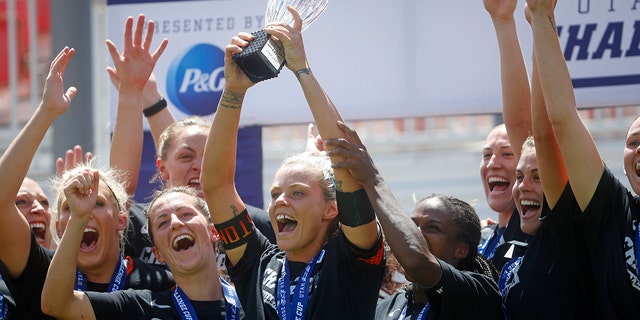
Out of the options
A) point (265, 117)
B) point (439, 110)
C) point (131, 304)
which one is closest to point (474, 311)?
point (131, 304)

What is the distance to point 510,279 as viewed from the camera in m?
3.75

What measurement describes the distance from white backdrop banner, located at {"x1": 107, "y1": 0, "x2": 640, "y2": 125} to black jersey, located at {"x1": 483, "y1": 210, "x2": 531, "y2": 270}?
951mm

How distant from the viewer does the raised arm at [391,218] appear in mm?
3408

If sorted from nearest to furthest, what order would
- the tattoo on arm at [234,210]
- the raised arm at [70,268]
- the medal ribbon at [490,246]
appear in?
the raised arm at [70,268] < the tattoo on arm at [234,210] < the medal ribbon at [490,246]

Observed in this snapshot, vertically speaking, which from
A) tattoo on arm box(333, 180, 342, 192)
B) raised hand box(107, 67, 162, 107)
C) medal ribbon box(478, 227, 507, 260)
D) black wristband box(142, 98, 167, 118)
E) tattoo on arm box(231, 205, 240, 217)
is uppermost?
raised hand box(107, 67, 162, 107)

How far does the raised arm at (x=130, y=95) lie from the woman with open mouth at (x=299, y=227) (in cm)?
119

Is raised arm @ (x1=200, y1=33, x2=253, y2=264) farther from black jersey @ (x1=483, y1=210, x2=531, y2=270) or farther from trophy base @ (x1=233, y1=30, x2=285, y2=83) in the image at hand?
black jersey @ (x1=483, y1=210, x2=531, y2=270)

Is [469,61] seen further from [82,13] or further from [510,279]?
[82,13]

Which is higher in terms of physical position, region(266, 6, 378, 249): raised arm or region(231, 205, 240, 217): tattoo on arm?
region(266, 6, 378, 249): raised arm

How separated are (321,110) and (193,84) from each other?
7.08 feet

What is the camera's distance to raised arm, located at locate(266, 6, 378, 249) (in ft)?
11.6

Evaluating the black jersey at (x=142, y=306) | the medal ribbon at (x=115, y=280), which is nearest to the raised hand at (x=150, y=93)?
the medal ribbon at (x=115, y=280)

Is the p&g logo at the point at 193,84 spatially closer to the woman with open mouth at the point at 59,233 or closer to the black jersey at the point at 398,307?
the woman with open mouth at the point at 59,233

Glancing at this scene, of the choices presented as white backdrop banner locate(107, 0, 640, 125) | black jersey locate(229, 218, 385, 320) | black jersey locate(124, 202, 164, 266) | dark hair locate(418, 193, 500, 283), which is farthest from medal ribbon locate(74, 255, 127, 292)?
white backdrop banner locate(107, 0, 640, 125)
